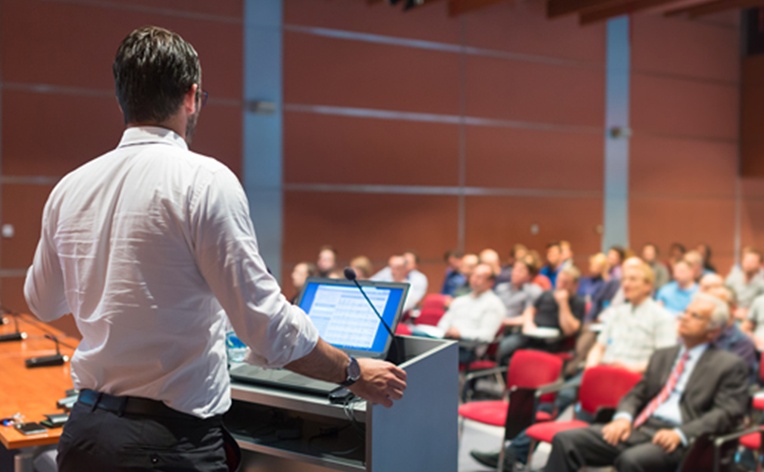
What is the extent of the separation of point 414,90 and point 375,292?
7.84 m

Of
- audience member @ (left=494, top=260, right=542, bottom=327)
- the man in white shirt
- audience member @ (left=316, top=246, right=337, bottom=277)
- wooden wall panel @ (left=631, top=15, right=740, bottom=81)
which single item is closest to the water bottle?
the man in white shirt

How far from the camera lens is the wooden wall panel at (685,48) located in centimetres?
1176

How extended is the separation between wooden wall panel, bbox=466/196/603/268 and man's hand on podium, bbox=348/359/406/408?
8536mm

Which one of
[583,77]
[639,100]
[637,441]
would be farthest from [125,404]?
[639,100]

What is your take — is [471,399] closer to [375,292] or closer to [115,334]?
[375,292]

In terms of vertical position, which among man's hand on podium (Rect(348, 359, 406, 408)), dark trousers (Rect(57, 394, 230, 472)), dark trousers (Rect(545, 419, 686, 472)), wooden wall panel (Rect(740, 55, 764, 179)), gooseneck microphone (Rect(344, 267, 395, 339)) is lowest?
dark trousers (Rect(545, 419, 686, 472))

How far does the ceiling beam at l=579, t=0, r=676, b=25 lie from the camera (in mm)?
10203

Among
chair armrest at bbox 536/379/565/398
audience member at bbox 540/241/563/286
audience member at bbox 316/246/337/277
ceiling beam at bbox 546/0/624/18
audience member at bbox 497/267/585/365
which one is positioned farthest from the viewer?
ceiling beam at bbox 546/0/624/18

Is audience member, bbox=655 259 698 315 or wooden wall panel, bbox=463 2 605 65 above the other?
wooden wall panel, bbox=463 2 605 65

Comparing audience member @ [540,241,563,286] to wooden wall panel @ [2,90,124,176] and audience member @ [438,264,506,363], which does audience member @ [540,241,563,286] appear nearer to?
audience member @ [438,264,506,363]

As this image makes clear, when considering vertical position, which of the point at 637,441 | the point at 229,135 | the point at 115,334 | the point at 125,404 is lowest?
the point at 637,441

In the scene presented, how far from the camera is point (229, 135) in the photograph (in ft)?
28.4

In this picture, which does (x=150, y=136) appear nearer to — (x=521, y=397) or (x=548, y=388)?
(x=521, y=397)

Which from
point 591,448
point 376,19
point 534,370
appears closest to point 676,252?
point 376,19
